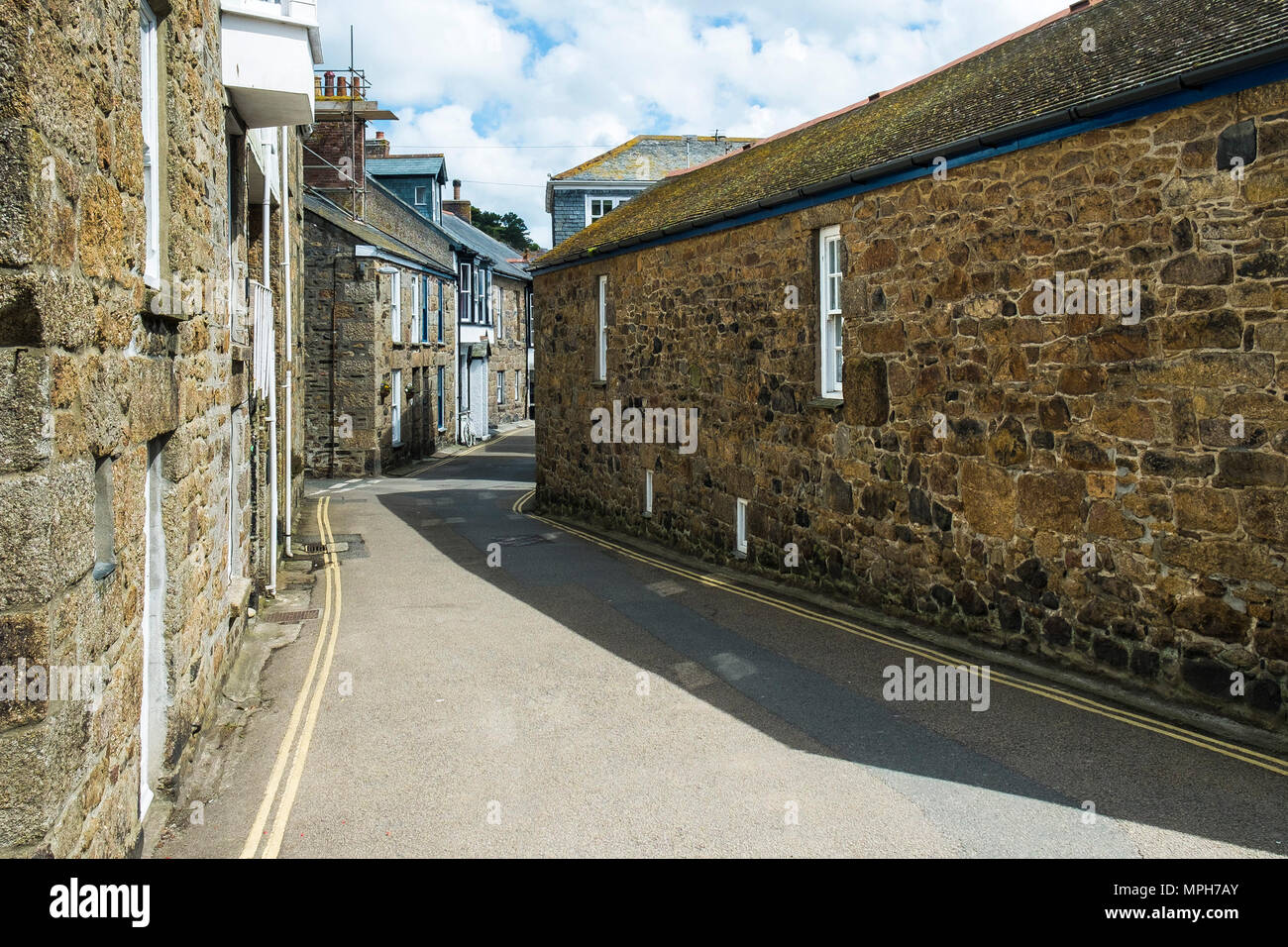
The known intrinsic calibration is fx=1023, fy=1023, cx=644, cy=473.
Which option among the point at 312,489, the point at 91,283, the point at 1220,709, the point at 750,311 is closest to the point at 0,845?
the point at 91,283

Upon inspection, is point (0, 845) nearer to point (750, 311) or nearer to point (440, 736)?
point (440, 736)

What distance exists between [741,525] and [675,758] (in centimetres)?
724

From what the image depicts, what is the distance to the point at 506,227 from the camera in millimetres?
91438

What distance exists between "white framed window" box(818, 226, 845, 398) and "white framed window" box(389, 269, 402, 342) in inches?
731

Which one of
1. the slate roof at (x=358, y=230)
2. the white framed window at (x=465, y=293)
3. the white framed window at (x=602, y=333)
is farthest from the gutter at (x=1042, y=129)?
the white framed window at (x=465, y=293)

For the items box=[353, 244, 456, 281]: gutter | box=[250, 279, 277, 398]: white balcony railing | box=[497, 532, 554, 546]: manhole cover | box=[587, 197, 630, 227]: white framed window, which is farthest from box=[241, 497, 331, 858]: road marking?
box=[587, 197, 630, 227]: white framed window

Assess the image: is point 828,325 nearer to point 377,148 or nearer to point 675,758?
point 675,758

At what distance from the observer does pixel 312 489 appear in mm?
24125

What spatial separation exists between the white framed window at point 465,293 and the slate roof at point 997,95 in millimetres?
19812

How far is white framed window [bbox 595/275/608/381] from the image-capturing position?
59.4 feet

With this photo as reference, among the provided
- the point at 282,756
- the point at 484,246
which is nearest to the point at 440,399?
the point at 484,246

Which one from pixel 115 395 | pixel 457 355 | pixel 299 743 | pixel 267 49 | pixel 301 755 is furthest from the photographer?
pixel 457 355

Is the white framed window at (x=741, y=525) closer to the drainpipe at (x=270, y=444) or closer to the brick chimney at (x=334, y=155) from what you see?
the drainpipe at (x=270, y=444)

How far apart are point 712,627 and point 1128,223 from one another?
17.9 feet
